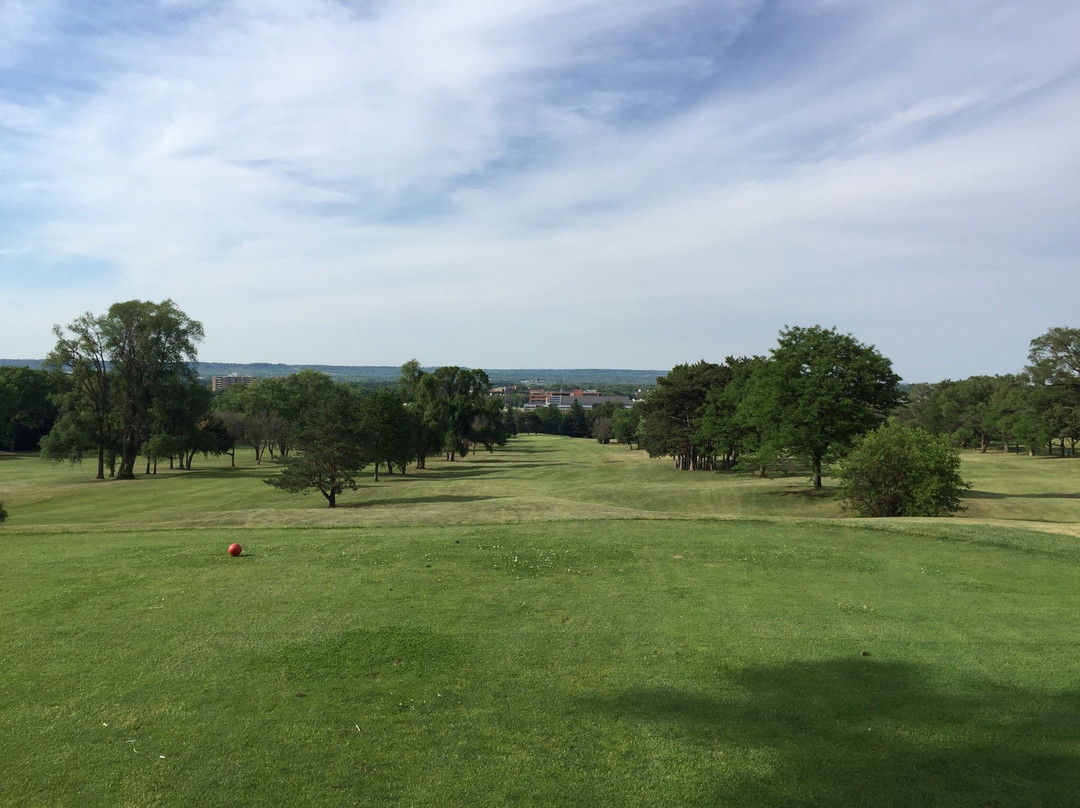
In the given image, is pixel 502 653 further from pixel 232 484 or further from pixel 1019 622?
pixel 232 484

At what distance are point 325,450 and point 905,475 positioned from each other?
3233 centimetres

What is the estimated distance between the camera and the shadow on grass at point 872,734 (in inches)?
262

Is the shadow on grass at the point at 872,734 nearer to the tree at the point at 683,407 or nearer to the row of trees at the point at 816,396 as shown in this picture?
the row of trees at the point at 816,396

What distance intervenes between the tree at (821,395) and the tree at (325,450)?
28589 millimetres

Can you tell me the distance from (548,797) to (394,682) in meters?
3.23

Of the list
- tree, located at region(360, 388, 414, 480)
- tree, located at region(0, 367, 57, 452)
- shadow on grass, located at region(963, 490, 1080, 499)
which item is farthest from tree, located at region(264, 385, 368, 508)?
tree, located at region(0, 367, 57, 452)

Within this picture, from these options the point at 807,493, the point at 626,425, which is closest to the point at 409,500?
the point at 807,493

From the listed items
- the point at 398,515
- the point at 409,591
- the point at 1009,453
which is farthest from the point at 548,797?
the point at 1009,453

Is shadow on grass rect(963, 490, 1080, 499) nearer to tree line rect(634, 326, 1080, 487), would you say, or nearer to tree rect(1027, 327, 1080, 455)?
tree line rect(634, 326, 1080, 487)

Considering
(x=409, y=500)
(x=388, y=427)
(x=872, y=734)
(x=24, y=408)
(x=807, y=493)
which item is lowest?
(x=409, y=500)

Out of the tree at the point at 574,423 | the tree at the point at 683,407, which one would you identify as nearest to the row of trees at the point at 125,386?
the tree at the point at 683,407

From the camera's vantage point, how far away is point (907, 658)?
10.1 metres

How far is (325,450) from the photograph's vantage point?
43.4 metres

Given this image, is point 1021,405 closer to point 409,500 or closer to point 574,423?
point 409,500
